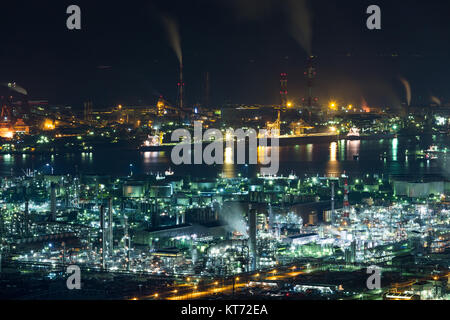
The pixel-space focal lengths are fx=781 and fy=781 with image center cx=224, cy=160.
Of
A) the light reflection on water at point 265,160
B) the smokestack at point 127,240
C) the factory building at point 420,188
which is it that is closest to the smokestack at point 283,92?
the light reflection on water at point 265,160

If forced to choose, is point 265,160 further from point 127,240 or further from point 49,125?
point 127,240

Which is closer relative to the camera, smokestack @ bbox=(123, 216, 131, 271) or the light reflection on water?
smokestack @ bbox=(123, 216, 131, 271)

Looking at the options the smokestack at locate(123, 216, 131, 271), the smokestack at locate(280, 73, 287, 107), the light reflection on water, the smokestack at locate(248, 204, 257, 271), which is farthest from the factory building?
the smokestack at locate(280, 73, 287, 107)

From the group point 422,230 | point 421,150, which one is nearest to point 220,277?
point 422,230

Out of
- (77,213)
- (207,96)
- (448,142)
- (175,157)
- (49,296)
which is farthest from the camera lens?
(207,96)

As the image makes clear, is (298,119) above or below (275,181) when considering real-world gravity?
above

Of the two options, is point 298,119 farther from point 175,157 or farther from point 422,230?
point 422,230

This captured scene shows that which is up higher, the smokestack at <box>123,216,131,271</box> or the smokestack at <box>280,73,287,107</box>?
the smokestack at <box>280,73,287,107</box>

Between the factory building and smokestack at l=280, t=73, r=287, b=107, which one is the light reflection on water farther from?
smokestack at l=280, t=73, r=287, b=107

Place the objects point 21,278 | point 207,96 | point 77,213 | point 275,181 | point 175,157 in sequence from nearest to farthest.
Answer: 1. point 21,278
2. point 77,213
3. point 275,181
4. point 175,157
5. point 207,96

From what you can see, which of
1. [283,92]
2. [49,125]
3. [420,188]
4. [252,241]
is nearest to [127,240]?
[252,241]

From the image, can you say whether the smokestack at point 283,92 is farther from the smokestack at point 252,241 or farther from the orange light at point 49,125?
the smokestack at point 252,241
